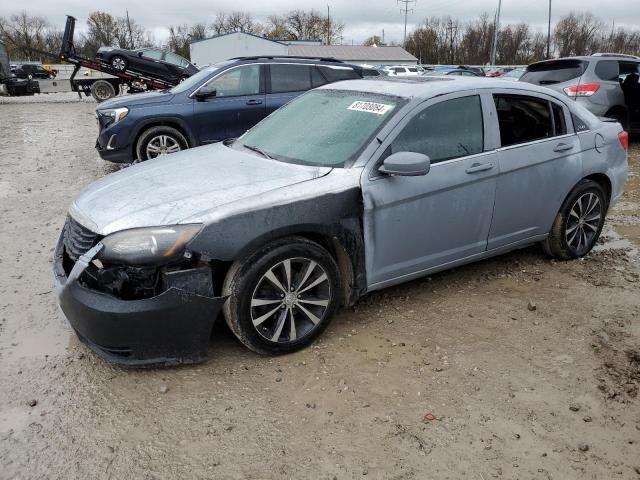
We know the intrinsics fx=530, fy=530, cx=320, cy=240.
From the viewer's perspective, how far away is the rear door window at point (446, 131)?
11.6 feet

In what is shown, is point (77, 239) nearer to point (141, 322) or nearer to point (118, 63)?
point (141, 322)

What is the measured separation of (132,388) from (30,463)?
634mm

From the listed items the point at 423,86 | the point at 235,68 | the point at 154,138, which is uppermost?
the point at 235,68

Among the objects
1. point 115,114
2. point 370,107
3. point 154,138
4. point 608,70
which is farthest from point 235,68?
point 608,70

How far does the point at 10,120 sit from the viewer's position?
15.4m

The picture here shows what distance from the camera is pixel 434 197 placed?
356cm

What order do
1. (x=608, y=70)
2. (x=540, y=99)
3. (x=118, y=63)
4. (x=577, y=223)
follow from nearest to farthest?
(x=540, y=99)
(x=577, y=223)
(x=608, y=70)
(x=118, y=63)

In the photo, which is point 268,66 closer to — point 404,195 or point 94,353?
point 404,195

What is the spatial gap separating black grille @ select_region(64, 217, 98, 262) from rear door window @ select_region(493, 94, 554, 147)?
114 inches

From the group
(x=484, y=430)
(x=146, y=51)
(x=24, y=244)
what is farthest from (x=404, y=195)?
(x=146, y=51)

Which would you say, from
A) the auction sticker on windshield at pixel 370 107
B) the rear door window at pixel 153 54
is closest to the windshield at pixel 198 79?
the auction sticker on windshield at pixel 370 107

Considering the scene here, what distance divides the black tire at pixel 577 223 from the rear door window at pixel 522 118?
2.04 ft

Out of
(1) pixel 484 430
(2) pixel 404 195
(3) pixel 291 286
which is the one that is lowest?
(1) pixel 484 430

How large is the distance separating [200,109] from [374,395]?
6080 mm
